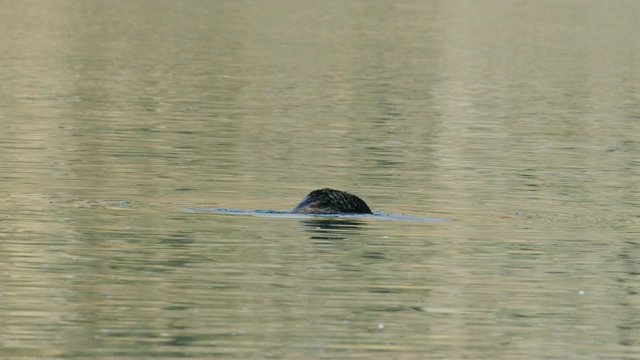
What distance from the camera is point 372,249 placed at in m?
23.1

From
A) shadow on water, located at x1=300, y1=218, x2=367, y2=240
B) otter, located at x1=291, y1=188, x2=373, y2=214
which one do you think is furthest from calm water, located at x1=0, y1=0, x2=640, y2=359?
otter, located at x1=291, y1=188, x2=373, y2=214

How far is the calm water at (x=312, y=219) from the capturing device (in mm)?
17578

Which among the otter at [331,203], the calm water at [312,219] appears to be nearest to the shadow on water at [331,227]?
the calm water at [312,219]

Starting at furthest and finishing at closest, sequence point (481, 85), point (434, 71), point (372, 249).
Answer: point (434, 71) → point (481, 85) → point (372, 249)

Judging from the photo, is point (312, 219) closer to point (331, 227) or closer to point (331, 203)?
point (331, 203)

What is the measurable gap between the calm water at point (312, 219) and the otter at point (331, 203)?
327 mm

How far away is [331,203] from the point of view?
86.1ft

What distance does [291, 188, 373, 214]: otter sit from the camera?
85.8 feet

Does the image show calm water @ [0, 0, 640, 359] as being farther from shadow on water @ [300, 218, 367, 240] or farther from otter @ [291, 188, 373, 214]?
otter @ [291, 188, 373, 214]

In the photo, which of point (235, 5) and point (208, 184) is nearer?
point (208, 184)

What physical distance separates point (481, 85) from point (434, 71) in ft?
27.0

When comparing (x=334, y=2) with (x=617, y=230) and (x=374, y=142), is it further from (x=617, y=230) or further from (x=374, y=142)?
(x=617, y=230)

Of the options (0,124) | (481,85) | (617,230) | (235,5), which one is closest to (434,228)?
(617,230)

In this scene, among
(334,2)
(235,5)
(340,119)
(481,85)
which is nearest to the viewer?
(340,119)
